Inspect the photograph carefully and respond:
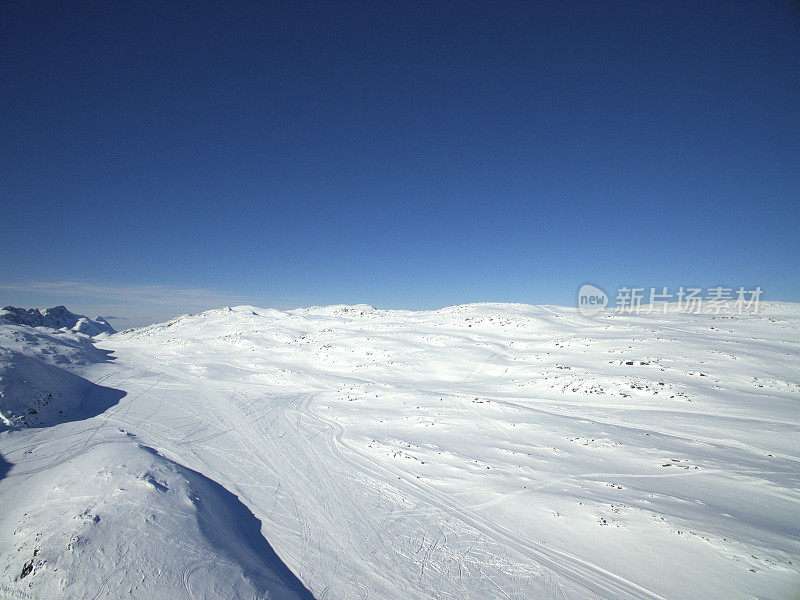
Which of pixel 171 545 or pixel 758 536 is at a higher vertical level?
pixel 758 536

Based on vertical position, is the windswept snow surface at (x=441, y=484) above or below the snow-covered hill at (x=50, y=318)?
above

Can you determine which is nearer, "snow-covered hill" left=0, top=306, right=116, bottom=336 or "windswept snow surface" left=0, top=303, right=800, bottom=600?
"windswept snow surface" left=0, top=303, right=800, bottom=600

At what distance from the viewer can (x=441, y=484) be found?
31.8 feet

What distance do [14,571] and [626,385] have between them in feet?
71.3

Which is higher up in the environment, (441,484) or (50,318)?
(441,484)

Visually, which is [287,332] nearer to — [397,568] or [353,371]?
[353,371]

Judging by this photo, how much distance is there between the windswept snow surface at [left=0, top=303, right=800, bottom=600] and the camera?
5.84m

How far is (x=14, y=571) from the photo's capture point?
498 cm

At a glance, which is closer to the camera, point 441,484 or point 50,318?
point 441,484

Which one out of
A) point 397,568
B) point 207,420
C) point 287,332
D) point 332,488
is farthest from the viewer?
point 287,332

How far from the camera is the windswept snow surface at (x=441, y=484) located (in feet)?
19.1

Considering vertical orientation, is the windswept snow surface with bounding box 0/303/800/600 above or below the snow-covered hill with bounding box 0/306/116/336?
above

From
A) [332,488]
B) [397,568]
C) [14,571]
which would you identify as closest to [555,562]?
[397,568]

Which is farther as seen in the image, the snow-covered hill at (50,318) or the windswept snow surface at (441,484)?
the snow-covered hill at (50,318)
